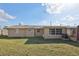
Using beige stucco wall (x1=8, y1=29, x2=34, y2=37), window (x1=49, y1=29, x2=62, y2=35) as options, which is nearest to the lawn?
window (x1=49, y1=29, x2=62, y2=35)

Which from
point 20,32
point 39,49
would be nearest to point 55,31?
point 20,32

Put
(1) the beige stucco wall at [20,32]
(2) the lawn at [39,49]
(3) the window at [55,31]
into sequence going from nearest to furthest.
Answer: (2) the lawn at [39,49] < (3) the window at [55,31] < (1) the beige stucco wall at [20,32]

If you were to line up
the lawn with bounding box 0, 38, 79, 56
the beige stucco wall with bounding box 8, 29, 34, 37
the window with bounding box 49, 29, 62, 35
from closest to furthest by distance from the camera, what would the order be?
1. the lawn with bounding box 0, 38, 79, 56
2. the window with bounding box 49, 29, 62, 35
3. the beige stucco wall with bounding box 8, 29, 34, 37

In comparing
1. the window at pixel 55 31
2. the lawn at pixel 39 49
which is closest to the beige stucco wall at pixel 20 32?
the window at pixel 55 31

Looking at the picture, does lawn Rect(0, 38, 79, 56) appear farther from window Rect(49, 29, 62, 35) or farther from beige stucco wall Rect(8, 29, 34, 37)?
beige stucco wall Rect(8, 29, 34, 37)

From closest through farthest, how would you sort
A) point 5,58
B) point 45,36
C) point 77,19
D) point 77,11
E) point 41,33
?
point 5,58, point 77,11, point 77,19, point 45,36, point 41,33

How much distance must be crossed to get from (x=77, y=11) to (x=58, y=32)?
5506mm

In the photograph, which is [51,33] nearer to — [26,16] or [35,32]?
[35,32]

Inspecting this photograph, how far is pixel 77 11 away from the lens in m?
9.09

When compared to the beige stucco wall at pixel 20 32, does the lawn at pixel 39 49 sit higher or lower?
lower

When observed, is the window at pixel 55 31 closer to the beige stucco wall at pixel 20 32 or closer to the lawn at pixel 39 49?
the beige stucco wall at pixel 20 32

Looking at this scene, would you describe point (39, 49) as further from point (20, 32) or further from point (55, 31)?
point (20, 32)

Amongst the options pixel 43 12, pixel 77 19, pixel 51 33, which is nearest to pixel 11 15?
pixel 43 12

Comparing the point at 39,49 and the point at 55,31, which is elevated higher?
the point at 55,31
